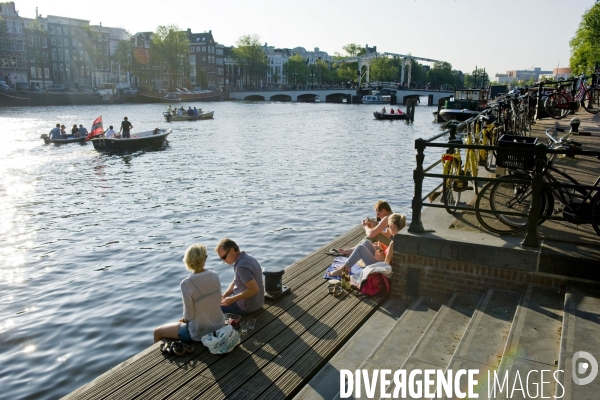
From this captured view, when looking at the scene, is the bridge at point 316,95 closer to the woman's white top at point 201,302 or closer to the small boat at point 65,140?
the small boat at point 65,140

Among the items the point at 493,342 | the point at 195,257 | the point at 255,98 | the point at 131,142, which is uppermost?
the point at 255,98

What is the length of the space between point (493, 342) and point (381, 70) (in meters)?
164

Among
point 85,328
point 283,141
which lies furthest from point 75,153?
point 85,328

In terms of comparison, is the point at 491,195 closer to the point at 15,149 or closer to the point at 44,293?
the point at 44,293

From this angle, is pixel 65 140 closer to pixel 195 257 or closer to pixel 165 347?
pixel 165 347

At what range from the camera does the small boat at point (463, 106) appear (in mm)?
56344

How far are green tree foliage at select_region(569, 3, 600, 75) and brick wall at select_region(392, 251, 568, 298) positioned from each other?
4677 cm

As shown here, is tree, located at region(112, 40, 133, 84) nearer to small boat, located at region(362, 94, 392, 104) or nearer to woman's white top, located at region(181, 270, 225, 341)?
small boat, located at region(362, 94, 392, 104)

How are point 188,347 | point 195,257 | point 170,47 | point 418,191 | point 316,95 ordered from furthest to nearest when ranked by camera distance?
point 316,95 < point 170,47 < point 418,191 < point 188,347 < point 195,257

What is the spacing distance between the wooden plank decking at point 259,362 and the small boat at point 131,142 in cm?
2979

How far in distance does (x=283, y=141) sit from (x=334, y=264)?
33939mm

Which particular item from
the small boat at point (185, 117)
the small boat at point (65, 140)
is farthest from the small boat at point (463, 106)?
the small boat at point (65, 140)

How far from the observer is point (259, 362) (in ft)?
19.4

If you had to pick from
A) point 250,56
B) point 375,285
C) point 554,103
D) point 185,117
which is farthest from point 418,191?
point 250,56
